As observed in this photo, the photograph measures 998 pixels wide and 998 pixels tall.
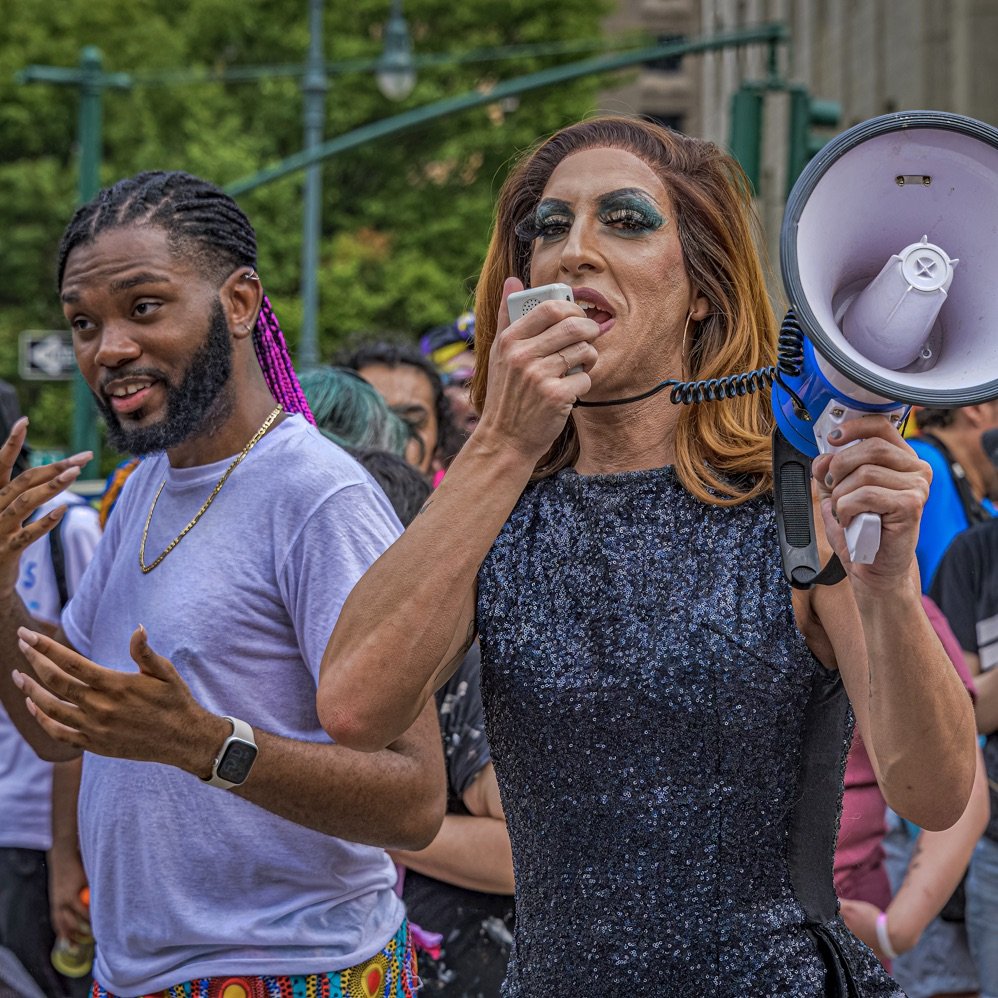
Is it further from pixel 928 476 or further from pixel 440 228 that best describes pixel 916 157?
pixel 440 228

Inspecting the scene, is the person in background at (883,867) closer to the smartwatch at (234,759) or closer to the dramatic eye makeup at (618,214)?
the dramatic eye makeup at (618,214)

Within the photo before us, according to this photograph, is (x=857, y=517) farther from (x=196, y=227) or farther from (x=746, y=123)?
(x=746, y=123)

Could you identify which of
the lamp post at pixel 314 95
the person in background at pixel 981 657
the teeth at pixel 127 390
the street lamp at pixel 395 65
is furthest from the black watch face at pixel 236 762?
the street lamp at pixel 395 65

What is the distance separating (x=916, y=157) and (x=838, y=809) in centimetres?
90

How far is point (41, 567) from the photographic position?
13.8 feet

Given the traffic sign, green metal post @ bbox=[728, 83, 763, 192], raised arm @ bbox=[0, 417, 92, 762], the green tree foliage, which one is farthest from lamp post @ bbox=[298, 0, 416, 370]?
raised arm @ bbox=[0, 417, 92, 762]

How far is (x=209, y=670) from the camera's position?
2766mm

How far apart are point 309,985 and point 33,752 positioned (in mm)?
1664

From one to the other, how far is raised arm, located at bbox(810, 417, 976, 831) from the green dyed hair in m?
2.22

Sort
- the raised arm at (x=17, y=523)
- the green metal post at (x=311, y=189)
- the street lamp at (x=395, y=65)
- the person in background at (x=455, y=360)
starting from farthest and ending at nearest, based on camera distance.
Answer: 1. the green metal post at (x=311, y=189)
2. the street lamp at (x=395, y=65)
3. the person in background at (x=455, y=360)
4. the raised arm at (x=17, y=523)

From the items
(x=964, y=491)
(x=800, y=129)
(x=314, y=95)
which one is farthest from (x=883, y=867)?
(x=314, y=95)

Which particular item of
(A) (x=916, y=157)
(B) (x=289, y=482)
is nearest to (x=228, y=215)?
(B) (x=289, y=482)

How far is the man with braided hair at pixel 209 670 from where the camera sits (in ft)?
8.45

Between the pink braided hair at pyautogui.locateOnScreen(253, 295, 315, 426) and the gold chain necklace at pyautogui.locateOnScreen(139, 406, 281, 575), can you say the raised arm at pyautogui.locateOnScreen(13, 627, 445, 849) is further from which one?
the pink braided hair at pyautogui.locateOnScreen(253, 295, 315, 426)
